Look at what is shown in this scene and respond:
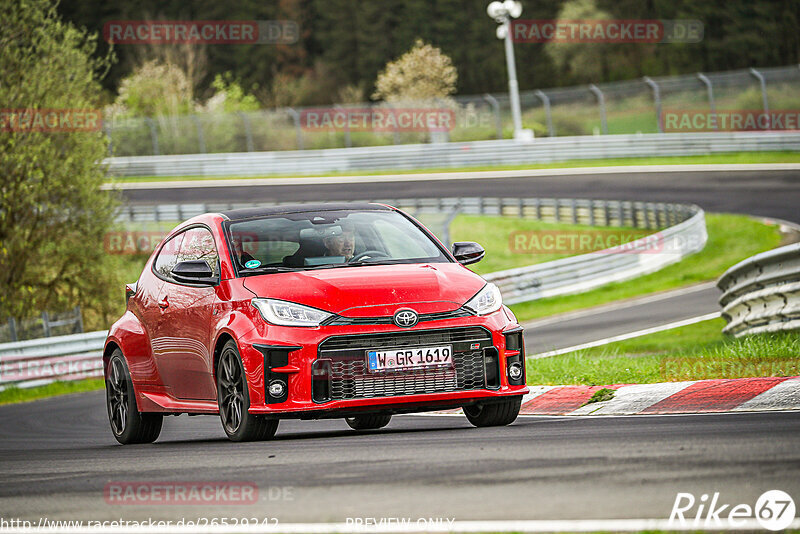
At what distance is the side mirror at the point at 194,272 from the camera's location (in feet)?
28.2

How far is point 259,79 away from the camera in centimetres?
10138

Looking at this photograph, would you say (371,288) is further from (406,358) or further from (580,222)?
(580,222)

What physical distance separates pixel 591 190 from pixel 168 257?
31824 mm

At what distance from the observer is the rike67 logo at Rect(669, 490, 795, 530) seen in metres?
4.56

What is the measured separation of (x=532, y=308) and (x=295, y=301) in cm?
1911

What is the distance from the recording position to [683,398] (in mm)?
8875

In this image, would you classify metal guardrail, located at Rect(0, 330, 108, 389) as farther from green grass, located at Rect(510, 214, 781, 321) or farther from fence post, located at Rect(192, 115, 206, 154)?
fence post, located at Rect(192, 115, 206, 154)

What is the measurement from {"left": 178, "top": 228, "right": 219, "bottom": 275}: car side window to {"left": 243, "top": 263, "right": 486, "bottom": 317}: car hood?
0.73m

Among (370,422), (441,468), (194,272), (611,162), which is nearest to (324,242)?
(194,272)

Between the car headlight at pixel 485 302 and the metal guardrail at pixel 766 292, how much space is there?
5.38m

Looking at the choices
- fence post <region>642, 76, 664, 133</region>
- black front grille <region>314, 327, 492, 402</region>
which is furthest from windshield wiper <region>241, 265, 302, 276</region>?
fence post <region>642, 76, 664, 133</region>

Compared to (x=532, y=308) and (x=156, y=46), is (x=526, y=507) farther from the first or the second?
(x=156, y=46)

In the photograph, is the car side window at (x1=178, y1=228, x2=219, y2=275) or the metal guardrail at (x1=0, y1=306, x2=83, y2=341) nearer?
the car side window at (x1=178, y1=228, x2=219, y2=275)

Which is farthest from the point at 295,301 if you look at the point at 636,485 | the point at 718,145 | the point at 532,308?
the point at 718,145
